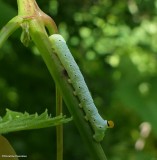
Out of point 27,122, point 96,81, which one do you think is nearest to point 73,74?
point 27,122

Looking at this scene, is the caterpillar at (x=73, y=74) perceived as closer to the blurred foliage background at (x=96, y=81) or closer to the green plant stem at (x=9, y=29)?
the green plant stem at (x=9, y=29)

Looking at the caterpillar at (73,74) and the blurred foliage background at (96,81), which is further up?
the blurred foliage background at (96,81)

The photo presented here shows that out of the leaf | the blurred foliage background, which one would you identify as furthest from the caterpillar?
the blurred foliage background

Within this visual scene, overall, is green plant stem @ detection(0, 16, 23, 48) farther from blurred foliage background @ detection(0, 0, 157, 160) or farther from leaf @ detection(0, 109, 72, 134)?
blurred foliage background @ detection(0, 0, 157, 160)

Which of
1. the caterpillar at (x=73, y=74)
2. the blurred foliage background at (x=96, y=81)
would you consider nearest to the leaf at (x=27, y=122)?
the caterpillar at (x=73, y=74)

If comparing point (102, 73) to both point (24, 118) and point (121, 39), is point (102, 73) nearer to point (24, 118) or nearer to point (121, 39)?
point (121, 39)

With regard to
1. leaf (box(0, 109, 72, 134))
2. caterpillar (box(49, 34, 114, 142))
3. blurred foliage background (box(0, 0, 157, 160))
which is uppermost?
blurred foliage background (box(0, 0, 157, 160))
